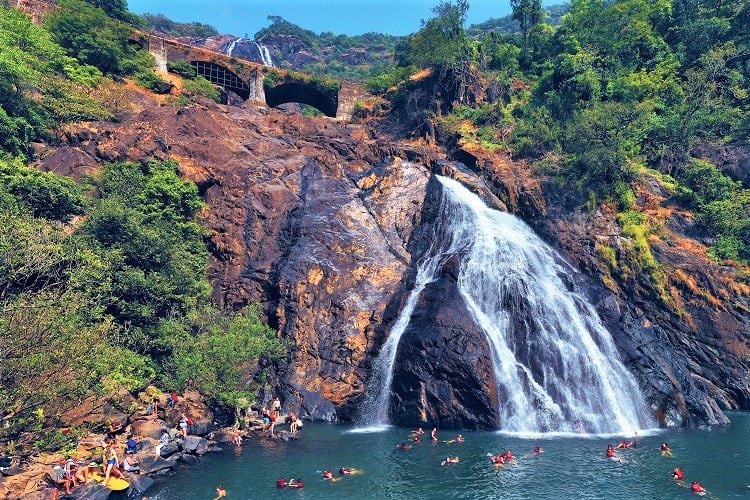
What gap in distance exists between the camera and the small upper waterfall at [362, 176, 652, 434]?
91.4 ft

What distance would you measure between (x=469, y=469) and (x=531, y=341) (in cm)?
1162

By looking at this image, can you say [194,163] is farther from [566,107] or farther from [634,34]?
[634,34]

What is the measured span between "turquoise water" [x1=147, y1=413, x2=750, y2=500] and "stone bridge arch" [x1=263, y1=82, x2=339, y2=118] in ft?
156

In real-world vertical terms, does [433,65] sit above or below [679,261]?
above

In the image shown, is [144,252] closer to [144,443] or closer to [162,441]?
[144,443]

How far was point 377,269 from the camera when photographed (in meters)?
35.4

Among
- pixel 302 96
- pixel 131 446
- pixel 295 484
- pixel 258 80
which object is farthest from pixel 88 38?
pixel 295 484

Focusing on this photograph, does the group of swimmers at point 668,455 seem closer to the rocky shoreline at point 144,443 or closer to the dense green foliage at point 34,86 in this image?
the rocky shoreline at point 144,443

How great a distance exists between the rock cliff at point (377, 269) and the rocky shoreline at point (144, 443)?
4600 millimetres

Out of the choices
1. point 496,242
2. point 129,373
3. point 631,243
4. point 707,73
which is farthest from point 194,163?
point 707,73

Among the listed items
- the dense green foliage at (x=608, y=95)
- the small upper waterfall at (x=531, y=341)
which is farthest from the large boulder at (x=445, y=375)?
the dense green foliage at (x=608, y=95)

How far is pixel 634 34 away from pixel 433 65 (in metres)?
23.5

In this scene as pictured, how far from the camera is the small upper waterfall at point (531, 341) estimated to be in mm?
27844

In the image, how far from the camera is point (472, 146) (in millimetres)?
50281
